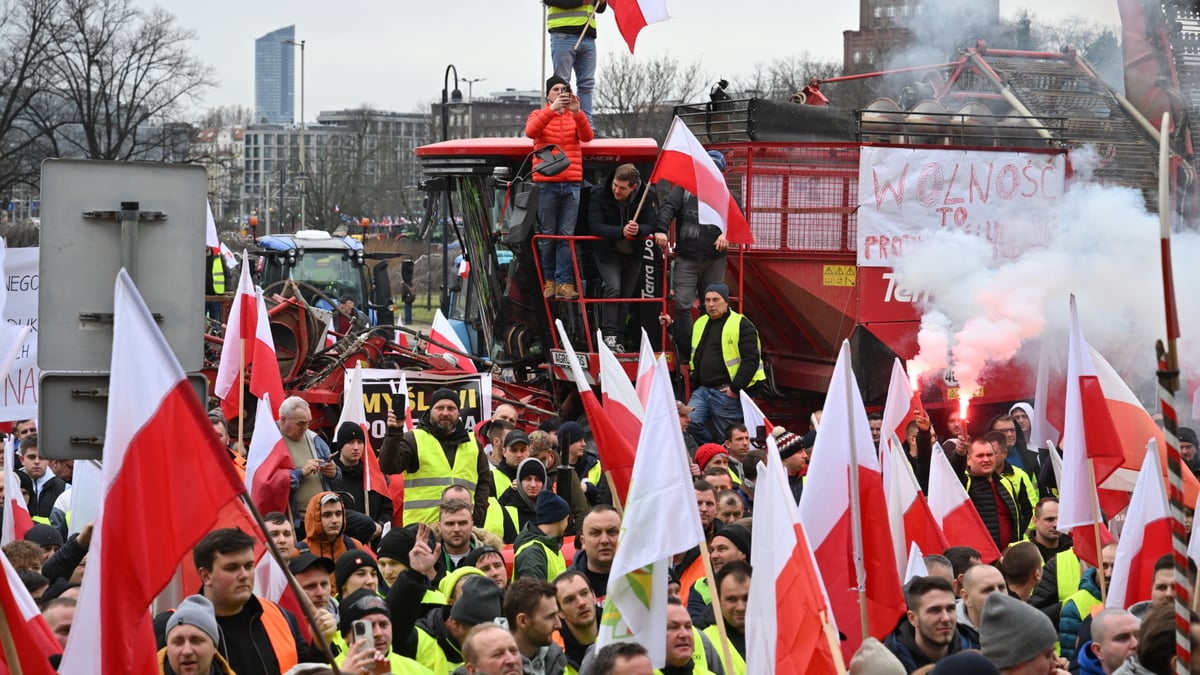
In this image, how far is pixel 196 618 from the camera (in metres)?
6.07

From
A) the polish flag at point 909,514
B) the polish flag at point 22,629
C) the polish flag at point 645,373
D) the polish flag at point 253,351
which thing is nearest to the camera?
the polish flag at point 22,629

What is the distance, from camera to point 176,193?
6188 millimetres

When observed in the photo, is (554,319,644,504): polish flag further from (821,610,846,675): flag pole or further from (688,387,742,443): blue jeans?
(688,387,742,443): blue jeans

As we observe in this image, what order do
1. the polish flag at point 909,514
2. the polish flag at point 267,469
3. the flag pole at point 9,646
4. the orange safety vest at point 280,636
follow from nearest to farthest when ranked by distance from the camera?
the flag pole at point 9,646 < the orange safety vest at point 280,636 < the polish flag at point 909,514 < the polish flag at point 267,469

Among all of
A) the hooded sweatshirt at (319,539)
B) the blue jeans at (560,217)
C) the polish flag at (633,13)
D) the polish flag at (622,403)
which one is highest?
the polish flag at (633,13)

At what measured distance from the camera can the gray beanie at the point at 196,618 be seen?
6.05 m

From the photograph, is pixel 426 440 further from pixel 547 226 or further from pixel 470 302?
pixel 470 302

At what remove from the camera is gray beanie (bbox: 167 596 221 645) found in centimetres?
605

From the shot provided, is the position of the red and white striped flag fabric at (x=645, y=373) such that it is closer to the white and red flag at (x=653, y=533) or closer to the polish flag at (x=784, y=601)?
the white and red flag at (x=653, y=533)

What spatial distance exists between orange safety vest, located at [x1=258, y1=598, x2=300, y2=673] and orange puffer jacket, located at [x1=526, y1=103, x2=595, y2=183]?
26.0ft

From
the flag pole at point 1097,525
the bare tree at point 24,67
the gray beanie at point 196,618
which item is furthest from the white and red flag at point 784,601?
the bare tree at point 24,67

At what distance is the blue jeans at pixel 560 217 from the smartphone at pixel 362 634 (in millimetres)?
8348

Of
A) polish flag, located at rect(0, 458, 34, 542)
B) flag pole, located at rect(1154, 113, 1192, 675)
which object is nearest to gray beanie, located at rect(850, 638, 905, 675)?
flag pole, located at rect(1154, 113, 1192, 675)

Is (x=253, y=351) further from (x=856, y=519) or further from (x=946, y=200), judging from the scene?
(x=856, y=519)
